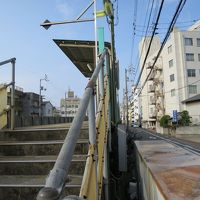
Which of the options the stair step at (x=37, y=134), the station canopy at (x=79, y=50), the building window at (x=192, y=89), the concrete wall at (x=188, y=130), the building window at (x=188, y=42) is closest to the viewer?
the stair step at (x=37, y=134)

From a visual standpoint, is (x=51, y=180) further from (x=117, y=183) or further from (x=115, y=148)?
(x=115, y=148)

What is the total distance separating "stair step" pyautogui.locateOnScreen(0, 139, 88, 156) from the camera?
410 centimetres

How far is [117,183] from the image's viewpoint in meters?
5.33

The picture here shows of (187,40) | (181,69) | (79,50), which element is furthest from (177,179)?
(187,40)

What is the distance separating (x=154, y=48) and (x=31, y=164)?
211ft

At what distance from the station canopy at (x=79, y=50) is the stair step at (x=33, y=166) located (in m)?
3.63

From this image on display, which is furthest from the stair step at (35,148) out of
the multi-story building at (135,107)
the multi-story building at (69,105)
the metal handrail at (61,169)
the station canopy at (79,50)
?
the multi-story building at (135,107)

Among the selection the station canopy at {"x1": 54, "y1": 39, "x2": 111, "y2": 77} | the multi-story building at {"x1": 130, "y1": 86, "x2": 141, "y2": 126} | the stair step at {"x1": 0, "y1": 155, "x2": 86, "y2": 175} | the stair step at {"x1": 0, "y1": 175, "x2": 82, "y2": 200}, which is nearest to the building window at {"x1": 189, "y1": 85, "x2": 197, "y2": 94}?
the multi-story building at {"x1": 130, "y1": 86, "x2": 141, "y2": 126}

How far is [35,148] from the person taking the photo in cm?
423

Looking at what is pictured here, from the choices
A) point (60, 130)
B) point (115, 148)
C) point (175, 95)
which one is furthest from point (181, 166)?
point (175, 95)

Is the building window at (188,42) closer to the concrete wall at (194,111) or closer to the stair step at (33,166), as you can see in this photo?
the concrete wall at (194,111)

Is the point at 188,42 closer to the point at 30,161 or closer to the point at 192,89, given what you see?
the point at 192,89

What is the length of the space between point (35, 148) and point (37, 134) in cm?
45

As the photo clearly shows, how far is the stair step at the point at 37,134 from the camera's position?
457cm
